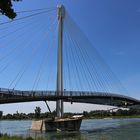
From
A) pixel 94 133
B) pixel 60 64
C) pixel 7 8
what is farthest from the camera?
pixel 60 64

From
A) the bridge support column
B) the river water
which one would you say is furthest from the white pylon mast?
the river water

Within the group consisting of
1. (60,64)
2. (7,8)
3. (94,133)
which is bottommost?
(94,133)

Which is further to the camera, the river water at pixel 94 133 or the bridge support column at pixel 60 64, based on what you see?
the bridge support column at pixel 60 64

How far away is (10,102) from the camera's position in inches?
2291

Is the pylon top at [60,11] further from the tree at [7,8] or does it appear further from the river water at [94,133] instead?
the tree at [7,8]

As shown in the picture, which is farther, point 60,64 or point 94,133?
point 60,64

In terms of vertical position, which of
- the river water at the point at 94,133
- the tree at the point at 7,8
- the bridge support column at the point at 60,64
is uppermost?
the bridge support column at the point at 60,64

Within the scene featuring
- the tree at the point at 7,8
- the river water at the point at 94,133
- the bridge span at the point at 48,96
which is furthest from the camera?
the bridge span at the point at 48,96

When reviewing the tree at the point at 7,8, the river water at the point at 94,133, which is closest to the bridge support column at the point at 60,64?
the river water at the point at 94,133

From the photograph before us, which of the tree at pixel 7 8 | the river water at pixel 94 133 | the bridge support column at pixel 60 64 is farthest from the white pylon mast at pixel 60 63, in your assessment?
the tree at pixel 7 8

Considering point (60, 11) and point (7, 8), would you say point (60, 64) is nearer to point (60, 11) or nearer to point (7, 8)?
point (60, 11)

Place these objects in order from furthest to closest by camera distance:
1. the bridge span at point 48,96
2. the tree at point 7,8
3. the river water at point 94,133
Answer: the bridge span at point 48,96 < the river water at point 94,133 < the tree at point 7,8

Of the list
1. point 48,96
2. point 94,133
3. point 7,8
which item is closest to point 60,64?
point 48,96

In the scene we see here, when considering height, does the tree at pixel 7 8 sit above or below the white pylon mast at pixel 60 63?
below
